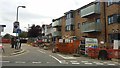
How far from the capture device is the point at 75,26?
198ft

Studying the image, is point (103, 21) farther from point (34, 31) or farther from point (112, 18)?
point (34, 31)

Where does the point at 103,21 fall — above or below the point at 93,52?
above

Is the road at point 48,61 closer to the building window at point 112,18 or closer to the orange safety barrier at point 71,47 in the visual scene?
the orange safety barrier at point 71,47

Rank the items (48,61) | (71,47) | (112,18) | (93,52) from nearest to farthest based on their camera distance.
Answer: (48,61) → (93,52) → (71,47) → (112,18)

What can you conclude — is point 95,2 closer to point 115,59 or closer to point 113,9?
point 113,9

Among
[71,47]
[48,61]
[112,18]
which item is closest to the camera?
[48,61]

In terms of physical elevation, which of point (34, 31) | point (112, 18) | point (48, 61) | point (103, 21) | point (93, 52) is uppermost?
point (34, 31)

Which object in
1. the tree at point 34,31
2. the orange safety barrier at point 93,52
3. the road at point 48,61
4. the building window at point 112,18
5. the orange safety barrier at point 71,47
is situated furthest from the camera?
the tree at point 34,31

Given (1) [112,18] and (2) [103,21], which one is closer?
(1) [112,18]

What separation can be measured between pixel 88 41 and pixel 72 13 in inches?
1251

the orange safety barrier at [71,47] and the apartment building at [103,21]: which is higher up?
the apartment building at [103,21]

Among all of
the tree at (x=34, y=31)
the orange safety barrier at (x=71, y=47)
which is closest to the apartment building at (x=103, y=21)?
the orange safety barrier at (x=71, y=47)

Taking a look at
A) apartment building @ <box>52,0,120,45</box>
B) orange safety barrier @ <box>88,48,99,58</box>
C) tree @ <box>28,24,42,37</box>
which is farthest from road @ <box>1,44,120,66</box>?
tree @ <box>28,24,42,37</box>

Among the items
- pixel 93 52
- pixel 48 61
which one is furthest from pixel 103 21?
pixel 48 61
